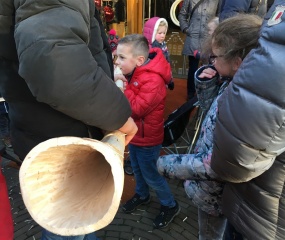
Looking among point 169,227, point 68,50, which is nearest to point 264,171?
point 68,50

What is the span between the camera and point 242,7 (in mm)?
4438

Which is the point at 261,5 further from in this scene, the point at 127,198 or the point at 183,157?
the point at 183,157

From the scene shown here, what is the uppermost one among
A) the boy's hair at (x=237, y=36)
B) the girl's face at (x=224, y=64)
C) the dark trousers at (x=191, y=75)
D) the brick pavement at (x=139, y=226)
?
the boy's hair at (x=237, y=36)

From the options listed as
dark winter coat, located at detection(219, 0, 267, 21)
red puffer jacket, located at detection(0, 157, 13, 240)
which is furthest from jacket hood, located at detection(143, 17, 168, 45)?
red puffer jacket, located at detection(0, 157, 13, 240)

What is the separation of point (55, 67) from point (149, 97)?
1.41 m

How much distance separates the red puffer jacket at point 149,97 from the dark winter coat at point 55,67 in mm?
1088

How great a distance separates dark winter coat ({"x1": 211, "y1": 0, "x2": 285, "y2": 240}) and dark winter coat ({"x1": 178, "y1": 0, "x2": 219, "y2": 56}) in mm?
4253

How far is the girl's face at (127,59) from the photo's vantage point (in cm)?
250

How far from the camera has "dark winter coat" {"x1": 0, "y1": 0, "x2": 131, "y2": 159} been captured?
1.08 metres

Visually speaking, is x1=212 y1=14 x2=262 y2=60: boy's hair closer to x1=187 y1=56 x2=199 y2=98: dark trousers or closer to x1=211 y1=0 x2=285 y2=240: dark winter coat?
x1=211 y1=0 x2=285 y2=240: dark winter coat

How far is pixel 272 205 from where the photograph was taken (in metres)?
1.23

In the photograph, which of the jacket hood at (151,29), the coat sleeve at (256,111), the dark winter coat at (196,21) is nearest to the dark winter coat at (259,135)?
the coat sleeve at (256,111)

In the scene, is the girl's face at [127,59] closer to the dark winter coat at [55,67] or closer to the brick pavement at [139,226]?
the dark winter coat at [55,67]

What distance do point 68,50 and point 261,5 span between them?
442 centimetres
